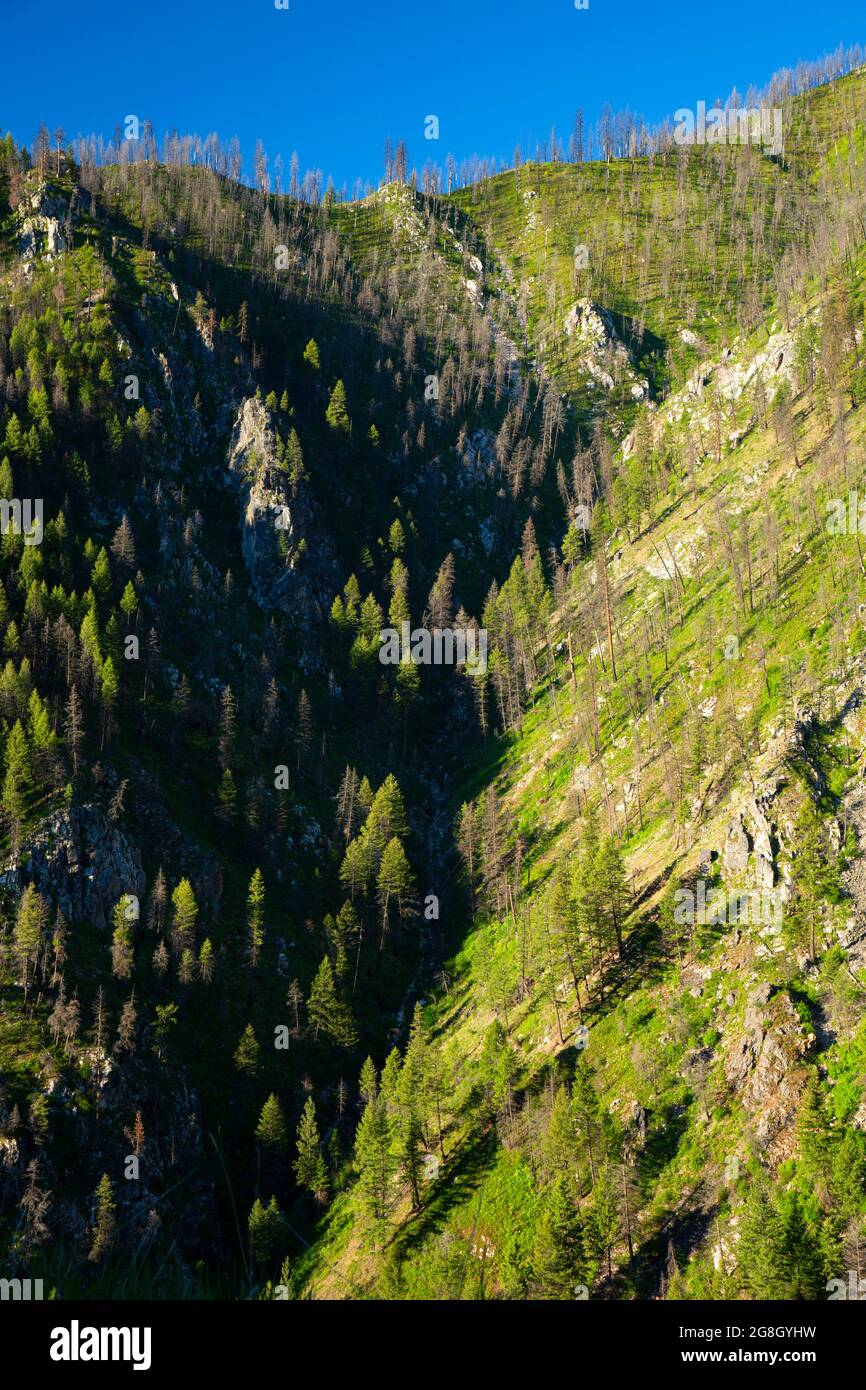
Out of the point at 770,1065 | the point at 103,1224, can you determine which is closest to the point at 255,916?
the point at 103,1224

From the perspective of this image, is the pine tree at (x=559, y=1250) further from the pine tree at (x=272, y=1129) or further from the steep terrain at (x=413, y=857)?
the pine tree at (x=272, y=1129)

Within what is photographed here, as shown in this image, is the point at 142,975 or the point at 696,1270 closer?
the point at 696,1270

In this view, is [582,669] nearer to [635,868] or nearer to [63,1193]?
[635,868]

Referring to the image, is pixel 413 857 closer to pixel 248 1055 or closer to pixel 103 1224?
pixel 248 1055

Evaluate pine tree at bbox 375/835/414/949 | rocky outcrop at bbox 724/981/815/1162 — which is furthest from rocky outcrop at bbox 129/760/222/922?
rocky outcrop at bbox 724/981/815/1162

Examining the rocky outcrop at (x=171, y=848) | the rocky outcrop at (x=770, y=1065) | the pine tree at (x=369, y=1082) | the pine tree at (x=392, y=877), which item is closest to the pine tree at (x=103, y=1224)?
the pine tree at (x=369, y=1082)
